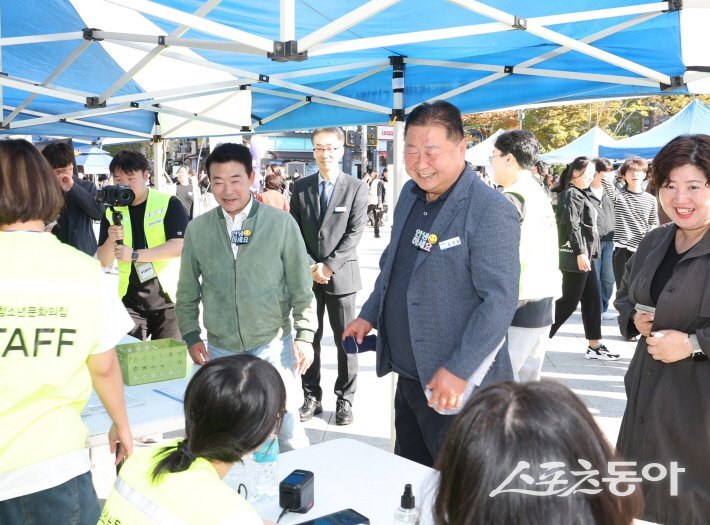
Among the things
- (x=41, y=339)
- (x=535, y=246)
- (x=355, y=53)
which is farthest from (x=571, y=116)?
(x=41, y=339)

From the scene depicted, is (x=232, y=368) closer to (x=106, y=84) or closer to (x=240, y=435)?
(x=240, y=435)

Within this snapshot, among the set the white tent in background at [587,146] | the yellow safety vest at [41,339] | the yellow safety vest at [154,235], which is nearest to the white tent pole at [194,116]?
the yellow safety vest at [154,235]

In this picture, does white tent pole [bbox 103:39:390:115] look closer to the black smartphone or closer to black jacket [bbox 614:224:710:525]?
black jacket [bbox 614:224:710:525]

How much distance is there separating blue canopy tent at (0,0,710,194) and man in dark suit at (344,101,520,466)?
2.72 ft

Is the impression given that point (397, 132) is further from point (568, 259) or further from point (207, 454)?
point (207, 454)

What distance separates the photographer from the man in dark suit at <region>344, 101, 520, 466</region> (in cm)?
221

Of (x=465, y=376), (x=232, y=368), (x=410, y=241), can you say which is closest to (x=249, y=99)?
(x=410, y=241)

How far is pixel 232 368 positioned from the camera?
1485mm

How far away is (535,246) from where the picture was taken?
3818mm

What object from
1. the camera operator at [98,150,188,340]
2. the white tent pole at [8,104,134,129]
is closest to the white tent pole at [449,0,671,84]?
the camera operator at [98,150,188,340]

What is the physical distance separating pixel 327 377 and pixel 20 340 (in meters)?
4.08

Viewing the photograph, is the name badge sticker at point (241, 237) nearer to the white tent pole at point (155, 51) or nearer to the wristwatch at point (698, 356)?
the white tent pole at point (155, 51)

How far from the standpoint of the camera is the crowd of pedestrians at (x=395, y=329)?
0.85 metres

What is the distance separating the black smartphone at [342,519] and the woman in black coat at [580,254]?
4.59 metres
